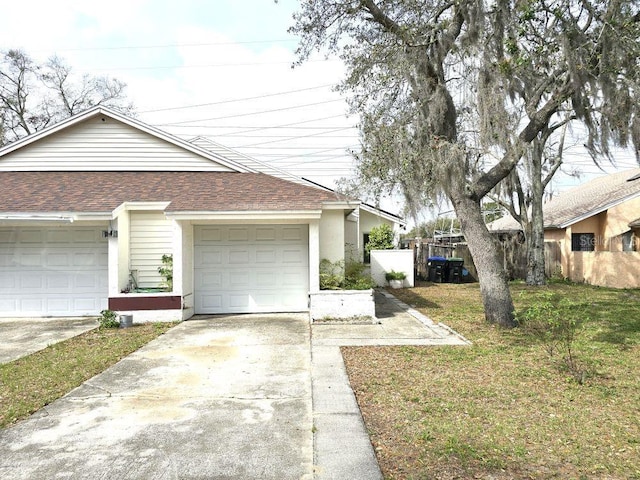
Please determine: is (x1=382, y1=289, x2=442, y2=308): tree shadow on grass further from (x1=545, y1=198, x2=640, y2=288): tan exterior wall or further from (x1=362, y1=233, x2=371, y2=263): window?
(x1=545, y1=198, x2=640, y2=288): tan exterior wall

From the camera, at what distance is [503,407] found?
453cm

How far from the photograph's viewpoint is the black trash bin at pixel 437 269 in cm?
1906

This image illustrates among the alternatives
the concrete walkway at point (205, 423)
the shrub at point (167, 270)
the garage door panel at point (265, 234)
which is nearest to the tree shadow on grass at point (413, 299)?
the garage door panel at point (265, 234)

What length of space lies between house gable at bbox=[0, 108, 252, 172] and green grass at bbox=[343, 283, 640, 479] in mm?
8131

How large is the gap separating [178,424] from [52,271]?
8100 millimetres

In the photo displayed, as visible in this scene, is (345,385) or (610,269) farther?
(610,269)

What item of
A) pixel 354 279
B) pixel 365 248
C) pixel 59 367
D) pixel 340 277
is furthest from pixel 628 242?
pixel 59 367

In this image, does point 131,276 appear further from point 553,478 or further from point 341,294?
point 553,478

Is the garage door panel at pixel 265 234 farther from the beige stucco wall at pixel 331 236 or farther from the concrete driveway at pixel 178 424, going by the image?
the concrete driveway at pixel 178 424

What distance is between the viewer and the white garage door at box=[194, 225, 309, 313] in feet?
34.6

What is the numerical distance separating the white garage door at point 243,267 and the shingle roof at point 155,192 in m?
0.87

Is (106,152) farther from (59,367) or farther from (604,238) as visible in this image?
(604,238)

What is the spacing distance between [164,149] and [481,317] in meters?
9.60

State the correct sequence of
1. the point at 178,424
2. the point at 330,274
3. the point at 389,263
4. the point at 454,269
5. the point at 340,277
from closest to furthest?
the point at 178,424 → the point at 340,277 → the point at 330,274 → the point at 389,263 → the point at 454,269
